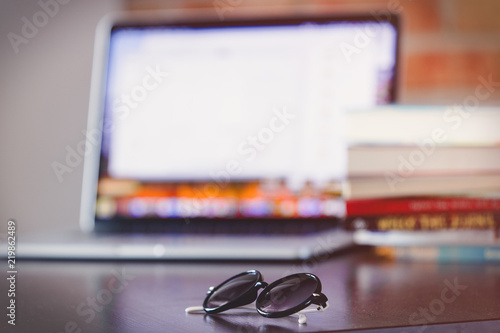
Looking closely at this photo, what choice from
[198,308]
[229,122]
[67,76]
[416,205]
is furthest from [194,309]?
[67,76]

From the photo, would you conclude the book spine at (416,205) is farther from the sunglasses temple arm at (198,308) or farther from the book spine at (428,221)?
the sunglasses temple arm at (198,308)

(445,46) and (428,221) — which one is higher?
(445,46)

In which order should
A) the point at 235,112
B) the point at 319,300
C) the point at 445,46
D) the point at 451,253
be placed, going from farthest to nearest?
the point at 445,46 < the point at 235,112 < the point at 451,253 < the point at 319,300

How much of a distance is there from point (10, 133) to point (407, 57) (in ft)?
2.97

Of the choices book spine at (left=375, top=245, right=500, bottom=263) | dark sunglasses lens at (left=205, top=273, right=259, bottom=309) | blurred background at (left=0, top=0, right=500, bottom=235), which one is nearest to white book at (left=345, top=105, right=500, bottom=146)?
book spine at (left=375, top=245, right=500, bottom=263)

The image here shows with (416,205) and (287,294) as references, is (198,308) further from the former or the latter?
(416,205)

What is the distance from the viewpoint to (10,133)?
1.20 metres

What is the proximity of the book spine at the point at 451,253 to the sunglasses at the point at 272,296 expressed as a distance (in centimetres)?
34

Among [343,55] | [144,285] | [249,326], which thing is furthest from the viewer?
[343,55]

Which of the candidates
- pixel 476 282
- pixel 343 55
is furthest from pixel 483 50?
pixel 476 282

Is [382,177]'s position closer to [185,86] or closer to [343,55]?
[343,55]

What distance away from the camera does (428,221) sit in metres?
0.67

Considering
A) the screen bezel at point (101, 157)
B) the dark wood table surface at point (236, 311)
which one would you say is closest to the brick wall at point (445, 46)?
the screen bezel at point (101, 157)

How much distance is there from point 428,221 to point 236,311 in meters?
0.36
